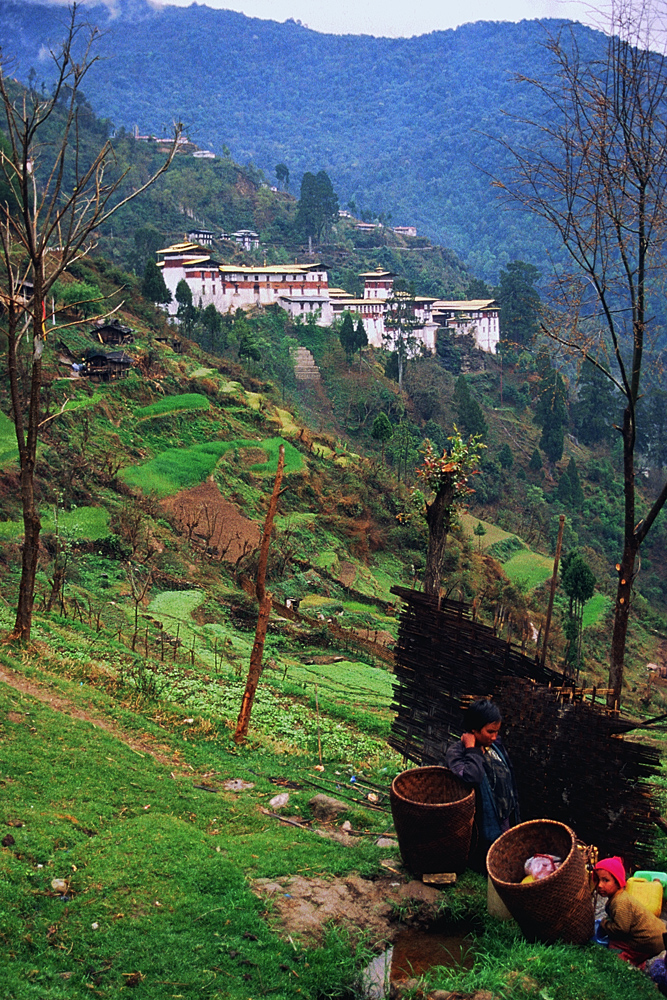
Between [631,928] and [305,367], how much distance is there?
54.1m

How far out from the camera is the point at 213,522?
2339cm

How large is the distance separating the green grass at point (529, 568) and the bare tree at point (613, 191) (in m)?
22.5

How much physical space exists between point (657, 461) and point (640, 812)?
192 ft

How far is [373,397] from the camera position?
53.2 meters

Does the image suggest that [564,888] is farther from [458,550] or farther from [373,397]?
[373,397]

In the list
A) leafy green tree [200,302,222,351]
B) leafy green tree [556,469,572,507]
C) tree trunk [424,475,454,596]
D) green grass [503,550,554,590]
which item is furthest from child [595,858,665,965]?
leafy green tree [556,469,572,507]

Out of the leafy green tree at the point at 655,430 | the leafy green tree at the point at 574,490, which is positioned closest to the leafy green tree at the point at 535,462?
the leafy green tree at the point at 574,490

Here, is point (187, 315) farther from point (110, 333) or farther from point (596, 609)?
point (596, 609)

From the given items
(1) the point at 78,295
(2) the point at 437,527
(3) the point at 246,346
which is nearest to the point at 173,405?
(1) the point at 78,295

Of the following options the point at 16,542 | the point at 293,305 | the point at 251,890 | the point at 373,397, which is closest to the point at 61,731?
the point at 251,890

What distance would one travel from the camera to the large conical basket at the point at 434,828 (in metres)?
5.45

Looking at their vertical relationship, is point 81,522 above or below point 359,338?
below

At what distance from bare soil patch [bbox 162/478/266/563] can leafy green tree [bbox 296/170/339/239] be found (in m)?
65.4

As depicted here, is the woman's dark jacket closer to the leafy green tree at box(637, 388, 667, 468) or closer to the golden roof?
the leafy green tree at box(637, 388, 667, 468)
